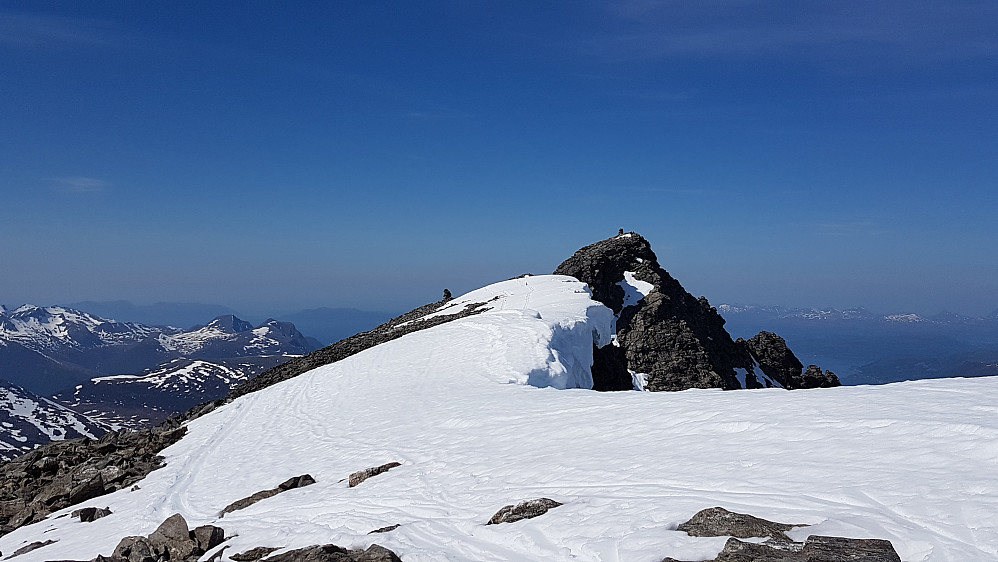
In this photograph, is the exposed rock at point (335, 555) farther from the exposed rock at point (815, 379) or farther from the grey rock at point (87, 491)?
the exposed rock at point (815, 379)

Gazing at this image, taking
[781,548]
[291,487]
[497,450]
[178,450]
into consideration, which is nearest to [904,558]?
[781,548]

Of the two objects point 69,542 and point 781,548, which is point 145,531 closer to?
point 69,542

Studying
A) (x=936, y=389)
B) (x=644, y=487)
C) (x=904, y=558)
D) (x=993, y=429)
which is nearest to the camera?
(x=904, y=558)

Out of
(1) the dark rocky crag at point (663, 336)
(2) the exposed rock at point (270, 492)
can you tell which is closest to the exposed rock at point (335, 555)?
(2) the exposed rock at point (270, 492)

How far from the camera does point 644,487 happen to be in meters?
10.1

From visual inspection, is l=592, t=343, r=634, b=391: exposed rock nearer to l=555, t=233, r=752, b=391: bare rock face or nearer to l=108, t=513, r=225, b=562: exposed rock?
l=555, t=233, r=752, b=391: bare rock face

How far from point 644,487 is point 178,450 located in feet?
71.7

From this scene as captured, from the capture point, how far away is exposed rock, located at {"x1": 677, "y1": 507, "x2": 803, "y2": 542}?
292 inches

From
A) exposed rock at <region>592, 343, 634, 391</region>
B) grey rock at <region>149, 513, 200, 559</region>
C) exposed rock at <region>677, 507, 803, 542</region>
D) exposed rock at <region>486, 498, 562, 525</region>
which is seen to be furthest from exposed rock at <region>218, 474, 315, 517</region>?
exposed rock at <region>592, 343, 634, 391</region>

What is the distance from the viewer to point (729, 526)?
7.71 m

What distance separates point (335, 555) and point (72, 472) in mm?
18878

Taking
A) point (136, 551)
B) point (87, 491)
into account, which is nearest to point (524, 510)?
point (136, 551)

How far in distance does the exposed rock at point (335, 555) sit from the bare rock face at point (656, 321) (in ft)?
111

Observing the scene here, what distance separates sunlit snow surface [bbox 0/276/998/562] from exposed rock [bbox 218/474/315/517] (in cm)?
49
